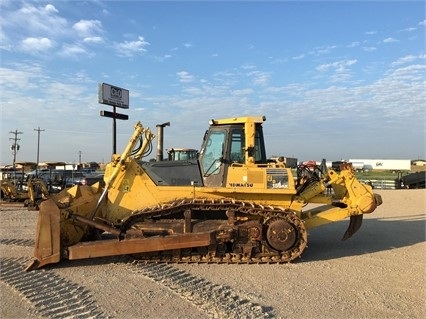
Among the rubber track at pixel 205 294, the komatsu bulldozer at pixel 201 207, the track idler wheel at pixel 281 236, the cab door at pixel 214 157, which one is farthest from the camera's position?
the cab door at pixel 214 157

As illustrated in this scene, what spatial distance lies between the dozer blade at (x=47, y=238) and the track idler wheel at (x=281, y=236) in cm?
396

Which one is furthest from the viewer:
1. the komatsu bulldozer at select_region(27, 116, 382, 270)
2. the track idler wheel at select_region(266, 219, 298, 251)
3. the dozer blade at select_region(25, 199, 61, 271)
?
the track idler wheel at select_region(266, 219, 298, 251)

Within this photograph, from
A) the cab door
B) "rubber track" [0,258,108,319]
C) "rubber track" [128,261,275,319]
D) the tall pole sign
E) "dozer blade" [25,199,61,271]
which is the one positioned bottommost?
"rubber track" [0,258,108,319]

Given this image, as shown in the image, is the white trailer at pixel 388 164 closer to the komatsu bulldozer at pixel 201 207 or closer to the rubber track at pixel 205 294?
the komatsu bulldozer at pixel 201 207

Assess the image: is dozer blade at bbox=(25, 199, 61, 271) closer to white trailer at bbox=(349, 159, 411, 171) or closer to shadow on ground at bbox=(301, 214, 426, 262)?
shadow on ground at bbox=(301, 214, 426, 262)

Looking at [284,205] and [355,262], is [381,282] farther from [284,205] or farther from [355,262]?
[284,205]

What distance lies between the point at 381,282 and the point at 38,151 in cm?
5548

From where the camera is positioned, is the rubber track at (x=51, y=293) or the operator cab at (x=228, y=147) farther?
the operator cab at (x=228, y=147)

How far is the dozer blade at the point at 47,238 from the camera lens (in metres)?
7.69

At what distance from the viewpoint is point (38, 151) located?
184ft

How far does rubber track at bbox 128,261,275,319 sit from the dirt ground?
1 cm

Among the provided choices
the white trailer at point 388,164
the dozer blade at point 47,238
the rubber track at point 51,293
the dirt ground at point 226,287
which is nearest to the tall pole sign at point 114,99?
the dirt ground at point 226,287

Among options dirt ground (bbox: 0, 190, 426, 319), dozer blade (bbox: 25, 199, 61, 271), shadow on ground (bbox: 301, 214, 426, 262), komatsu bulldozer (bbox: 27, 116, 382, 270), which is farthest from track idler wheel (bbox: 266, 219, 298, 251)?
dozer blade (bbox: 25, 199, 61, 271)

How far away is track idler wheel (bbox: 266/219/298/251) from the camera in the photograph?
8141 millimetres
